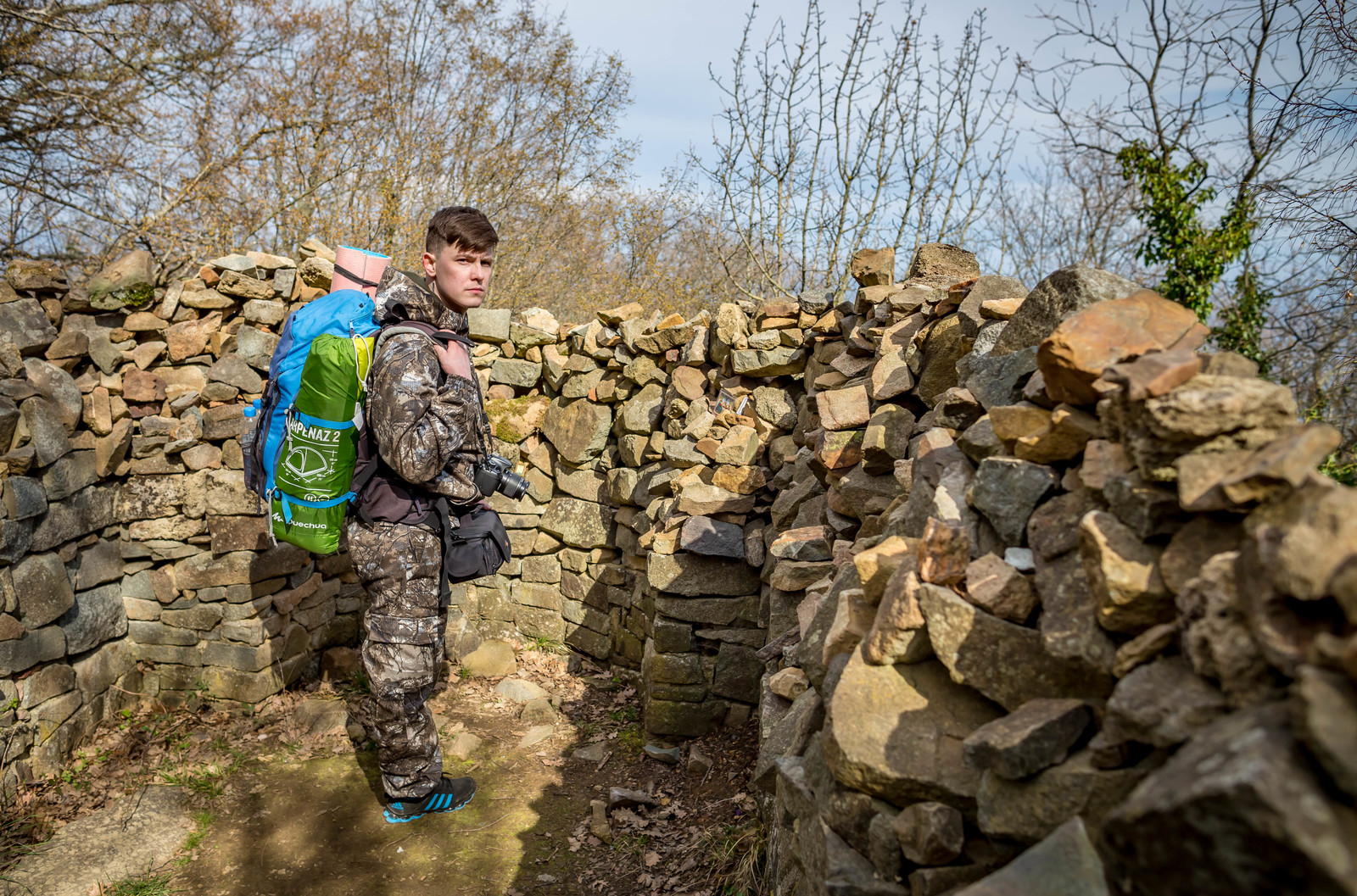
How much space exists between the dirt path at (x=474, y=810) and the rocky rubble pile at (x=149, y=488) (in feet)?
1.57

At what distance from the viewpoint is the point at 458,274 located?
3.23m

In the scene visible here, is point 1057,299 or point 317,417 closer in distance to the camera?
point 1057,299

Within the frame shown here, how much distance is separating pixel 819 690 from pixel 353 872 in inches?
85.5

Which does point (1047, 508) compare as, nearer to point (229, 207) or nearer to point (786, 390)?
point (786, 390)

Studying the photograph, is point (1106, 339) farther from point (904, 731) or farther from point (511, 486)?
point (511, 486)

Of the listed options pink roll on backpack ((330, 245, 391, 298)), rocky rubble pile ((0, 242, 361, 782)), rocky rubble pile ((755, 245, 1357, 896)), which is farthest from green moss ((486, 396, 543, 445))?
rocky rubble pile ((755, 245, 1357, 896))

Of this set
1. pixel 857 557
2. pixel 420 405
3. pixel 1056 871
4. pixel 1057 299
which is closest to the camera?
pixel 1056 871

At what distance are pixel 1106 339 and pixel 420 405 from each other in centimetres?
229

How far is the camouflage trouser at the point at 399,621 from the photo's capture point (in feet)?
10.4

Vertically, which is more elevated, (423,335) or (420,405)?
(423,335)

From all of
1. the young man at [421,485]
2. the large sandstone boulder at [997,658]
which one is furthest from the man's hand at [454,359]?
the large sandstone boulder at [997,658]

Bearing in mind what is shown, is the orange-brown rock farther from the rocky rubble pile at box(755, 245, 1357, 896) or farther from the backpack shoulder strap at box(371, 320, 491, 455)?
the backpack shoulder strap at box(371, 320, 491, 455)

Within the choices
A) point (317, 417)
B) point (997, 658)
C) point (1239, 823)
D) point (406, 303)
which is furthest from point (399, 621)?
point (1239, 823)

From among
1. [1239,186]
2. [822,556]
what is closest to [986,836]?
[822,556]
